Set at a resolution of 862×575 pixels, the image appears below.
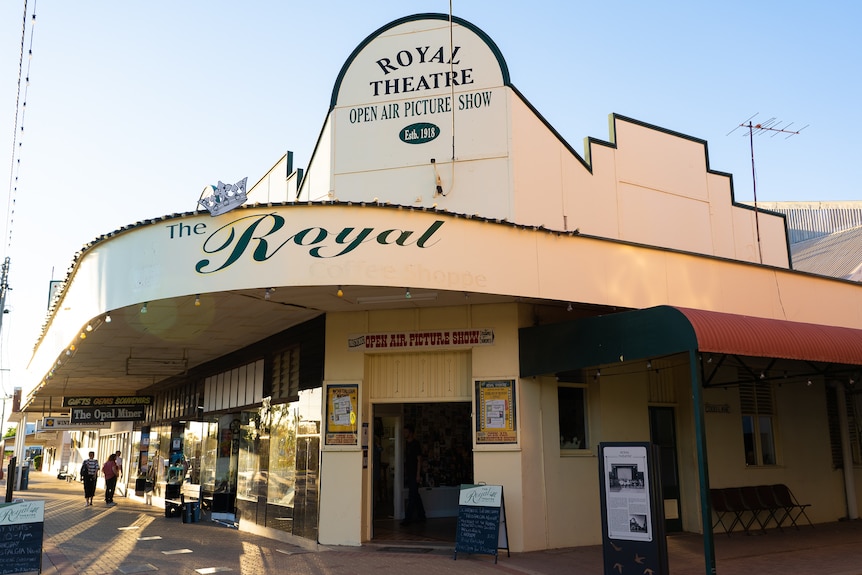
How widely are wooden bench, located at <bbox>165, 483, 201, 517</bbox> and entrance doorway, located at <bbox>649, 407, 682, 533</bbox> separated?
429 inches

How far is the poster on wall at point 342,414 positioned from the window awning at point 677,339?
3002mm

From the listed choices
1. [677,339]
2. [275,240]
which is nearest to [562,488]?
[677,339]

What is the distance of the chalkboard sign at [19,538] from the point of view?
9203mm

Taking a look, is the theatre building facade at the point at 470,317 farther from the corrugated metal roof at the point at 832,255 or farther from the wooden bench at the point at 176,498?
the corrugated metal roof at the point at 832,255

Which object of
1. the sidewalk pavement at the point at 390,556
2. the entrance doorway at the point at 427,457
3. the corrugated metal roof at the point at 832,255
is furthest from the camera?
the corrugated metal roof at the point at 832,255

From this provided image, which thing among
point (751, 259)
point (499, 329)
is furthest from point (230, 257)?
point (751, 259)

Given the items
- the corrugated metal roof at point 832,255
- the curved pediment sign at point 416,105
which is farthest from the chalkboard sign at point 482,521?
the corrugated metal roof at point 832,255

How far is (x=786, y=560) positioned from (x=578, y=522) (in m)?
3.05

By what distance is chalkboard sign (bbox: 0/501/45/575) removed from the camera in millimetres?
9203

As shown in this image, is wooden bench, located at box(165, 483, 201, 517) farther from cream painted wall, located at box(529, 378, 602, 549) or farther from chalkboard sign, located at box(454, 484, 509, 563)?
cream painted wall, located at box(529, 378, 602, 549)

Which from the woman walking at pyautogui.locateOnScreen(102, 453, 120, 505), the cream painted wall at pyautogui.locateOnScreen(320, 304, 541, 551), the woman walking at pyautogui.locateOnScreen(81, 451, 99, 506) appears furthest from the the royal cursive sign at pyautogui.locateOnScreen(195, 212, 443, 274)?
the woman walking at pyautogui.locateOnScreen(102, 453, 120, 505)

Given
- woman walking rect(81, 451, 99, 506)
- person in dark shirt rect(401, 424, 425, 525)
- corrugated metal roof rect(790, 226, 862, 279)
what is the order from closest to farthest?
person in dark shirt rect(401, 424, 425, 525)
corrugated metal roof rect(790, 226, 862, 279)
woman walking rect(81, 451, 99, 506)

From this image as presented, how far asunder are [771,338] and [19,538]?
9.99 m

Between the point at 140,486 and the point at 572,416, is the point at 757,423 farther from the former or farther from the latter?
the point at 140,486
